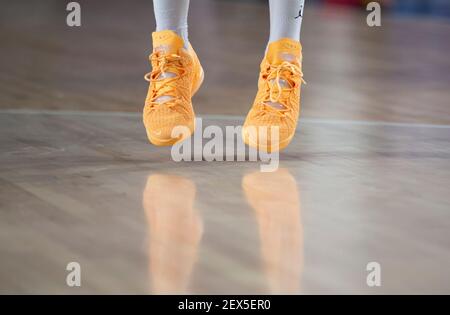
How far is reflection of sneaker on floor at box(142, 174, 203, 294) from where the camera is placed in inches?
40.1

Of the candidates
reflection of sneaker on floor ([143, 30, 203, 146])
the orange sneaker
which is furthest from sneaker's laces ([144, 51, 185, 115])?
the orange sneaker

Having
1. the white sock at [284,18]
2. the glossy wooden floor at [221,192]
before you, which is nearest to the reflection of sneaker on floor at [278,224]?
the glossy wooden floor at [221,192]

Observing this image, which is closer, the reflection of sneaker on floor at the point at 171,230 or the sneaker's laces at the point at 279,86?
the reflection of sneaker on floor at the point at 171,230

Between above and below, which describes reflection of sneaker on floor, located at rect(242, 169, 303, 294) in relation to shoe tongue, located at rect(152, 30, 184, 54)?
below

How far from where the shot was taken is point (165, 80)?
1.68m

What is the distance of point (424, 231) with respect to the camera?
3.97ft

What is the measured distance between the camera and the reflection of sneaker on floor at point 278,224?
1031mm

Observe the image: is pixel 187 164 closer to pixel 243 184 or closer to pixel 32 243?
pixel 243 184

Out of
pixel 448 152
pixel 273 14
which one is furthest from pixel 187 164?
pixel 448 152

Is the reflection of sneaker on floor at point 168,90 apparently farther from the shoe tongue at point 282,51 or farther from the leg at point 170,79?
the shoe tongue at point 282,51

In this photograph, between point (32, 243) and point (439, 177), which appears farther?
point (439, 177)

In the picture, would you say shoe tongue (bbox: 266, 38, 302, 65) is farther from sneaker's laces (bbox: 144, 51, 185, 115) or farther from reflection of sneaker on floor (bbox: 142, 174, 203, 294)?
reflection of sneaker on floor (bbox: 142, 174, 203, 294)

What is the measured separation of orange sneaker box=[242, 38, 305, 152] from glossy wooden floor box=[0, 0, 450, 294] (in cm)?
5

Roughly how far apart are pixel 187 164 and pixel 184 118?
0.33 ft
